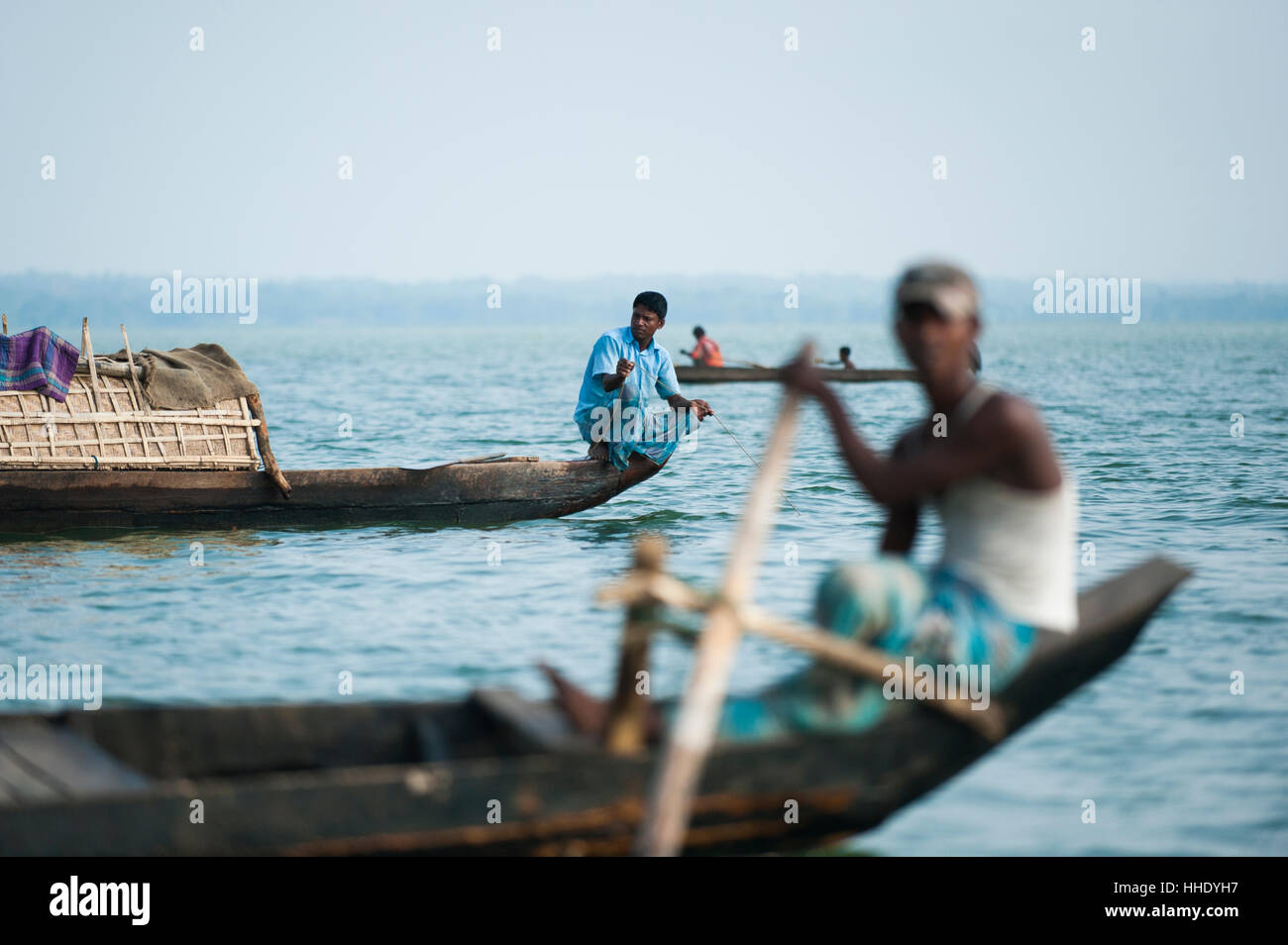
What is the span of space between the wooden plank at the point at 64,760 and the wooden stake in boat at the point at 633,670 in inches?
61.6

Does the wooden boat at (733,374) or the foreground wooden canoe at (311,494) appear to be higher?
the wooden boat at (733,374)

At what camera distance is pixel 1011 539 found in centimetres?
410

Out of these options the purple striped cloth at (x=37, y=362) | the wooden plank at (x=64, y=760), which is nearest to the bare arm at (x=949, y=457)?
the wooden plank at (x=64, y=760)

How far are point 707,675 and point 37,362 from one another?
26.1ft

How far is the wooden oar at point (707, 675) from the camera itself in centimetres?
381

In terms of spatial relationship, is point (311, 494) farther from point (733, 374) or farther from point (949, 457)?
point (949, 457)

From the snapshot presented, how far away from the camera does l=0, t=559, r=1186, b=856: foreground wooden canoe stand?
3885 millimetres

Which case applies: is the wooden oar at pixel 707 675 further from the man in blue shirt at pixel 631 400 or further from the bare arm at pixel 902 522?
the man in blue shirt at pixel 631 400

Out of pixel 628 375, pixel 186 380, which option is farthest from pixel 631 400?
pixel 186 380

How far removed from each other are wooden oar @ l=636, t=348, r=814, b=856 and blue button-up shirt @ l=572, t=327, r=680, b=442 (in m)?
6.97

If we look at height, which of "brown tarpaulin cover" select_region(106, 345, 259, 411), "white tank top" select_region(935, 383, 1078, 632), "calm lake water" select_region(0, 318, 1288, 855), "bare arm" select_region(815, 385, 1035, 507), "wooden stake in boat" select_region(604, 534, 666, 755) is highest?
"brown tarpaulin cover" select_region(106, 345, 259, 411)

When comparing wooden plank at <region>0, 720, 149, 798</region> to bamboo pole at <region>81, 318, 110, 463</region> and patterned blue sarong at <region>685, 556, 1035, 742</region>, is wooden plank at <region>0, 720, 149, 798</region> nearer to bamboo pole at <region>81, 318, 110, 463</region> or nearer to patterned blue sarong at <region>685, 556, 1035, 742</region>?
patterned blue sarong at <region>685, 556, 1035, 742</region>

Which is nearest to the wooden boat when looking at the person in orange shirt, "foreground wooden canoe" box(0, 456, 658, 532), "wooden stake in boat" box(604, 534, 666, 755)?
"foreground wooden canoe" box(0, 456, 658, 532)

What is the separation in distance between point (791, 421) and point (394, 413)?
2663 cm
